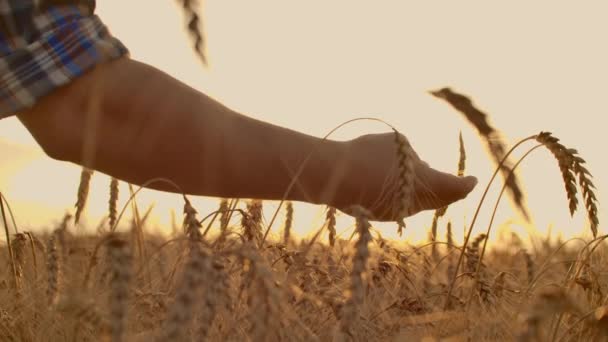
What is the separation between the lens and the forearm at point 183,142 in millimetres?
1157

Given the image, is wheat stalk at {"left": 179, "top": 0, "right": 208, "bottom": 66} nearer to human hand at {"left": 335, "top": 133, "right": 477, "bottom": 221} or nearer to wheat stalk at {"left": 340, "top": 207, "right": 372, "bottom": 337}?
wheat stalk at {"left": 340, "top": 207, "right": 372, "bottom": 337}

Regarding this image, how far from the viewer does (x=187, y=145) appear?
1225 millimetres

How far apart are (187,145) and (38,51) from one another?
26cm

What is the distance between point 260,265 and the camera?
1.88 feet

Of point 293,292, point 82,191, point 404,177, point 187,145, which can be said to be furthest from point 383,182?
point 82,191

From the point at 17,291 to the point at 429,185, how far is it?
76 cm

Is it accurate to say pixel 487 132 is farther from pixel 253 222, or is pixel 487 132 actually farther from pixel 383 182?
pixel 253 222

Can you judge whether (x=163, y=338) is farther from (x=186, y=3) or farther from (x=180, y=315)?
(x=186, y=3)

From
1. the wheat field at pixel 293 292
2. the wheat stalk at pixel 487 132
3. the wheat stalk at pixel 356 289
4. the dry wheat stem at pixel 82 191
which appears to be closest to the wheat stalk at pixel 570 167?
the wheat field at pixel 293 292

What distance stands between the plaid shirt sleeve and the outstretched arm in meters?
0.03

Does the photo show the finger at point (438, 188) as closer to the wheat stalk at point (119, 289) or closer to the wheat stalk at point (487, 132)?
the wheat stalk at point (487, 132)

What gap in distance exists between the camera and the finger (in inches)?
59.2

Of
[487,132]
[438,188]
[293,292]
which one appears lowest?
[293,292]

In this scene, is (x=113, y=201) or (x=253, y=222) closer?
(x=253, y=222)
